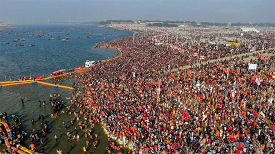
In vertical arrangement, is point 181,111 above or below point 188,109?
below

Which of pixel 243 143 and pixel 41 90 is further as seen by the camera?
pixel 41 90

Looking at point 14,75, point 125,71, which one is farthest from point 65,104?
point 14,75

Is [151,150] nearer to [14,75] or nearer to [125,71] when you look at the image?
[125,71]

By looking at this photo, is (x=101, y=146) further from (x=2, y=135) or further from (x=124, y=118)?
(x=2, y=135)

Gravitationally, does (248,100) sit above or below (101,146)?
above

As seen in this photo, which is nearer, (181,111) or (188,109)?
(181,111)

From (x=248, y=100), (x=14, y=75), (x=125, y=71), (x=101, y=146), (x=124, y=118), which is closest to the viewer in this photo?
(x=101, y=146)

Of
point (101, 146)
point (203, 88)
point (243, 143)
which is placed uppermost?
point (203, 88)

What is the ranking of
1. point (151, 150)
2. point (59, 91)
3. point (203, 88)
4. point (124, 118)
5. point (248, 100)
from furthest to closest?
point (59, 91)
point (203, 88)
point (248, 100)
point (124, 118)
point (151, 150)
